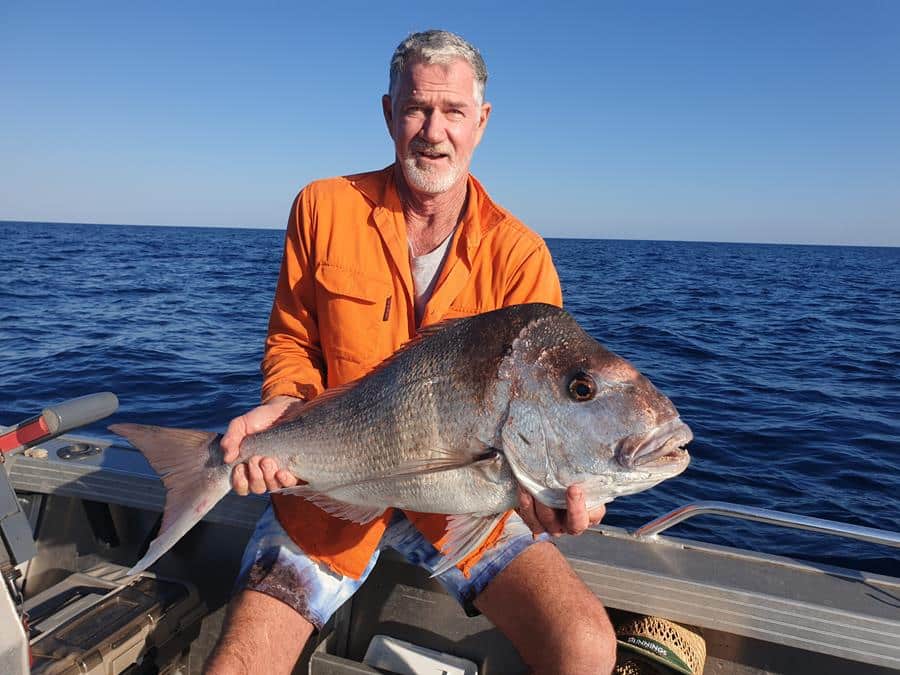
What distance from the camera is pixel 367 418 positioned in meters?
2.45

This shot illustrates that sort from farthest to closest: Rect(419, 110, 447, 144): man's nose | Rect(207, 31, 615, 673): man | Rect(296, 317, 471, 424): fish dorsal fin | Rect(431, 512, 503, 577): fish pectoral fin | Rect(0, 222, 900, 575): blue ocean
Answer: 1. Rect(0, 222, 900, 575): blue ocean
2. Rect(419, 110, 447, 144): man's nose
3. Rect(207, 31, 615, 673): man
4. Rect(296, 317, 471, 424): fish dorsal fin
5. Rect(431, 512, 503, 577): fish pectoral fin

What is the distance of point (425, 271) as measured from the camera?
321cm

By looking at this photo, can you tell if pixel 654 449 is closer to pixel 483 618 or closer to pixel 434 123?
pixel 434 123

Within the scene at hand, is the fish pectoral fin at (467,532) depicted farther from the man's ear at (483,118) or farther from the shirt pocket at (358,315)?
the man's ear at (483,118)

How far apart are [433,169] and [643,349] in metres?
12.2

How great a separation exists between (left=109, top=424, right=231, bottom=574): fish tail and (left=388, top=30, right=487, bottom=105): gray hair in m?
1.89

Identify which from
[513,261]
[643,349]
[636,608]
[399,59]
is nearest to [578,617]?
[636,608]

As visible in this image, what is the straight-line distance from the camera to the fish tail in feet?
8.71

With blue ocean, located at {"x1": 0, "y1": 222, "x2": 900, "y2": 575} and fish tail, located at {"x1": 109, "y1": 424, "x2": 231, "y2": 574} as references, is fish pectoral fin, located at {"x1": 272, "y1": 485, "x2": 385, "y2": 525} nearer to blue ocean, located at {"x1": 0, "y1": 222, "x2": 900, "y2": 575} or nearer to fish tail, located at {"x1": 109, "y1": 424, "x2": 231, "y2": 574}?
fish tail, located at {"x1": 109, "y1": 424, "x2": 231, "y2": 574}

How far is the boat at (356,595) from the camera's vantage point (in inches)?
113

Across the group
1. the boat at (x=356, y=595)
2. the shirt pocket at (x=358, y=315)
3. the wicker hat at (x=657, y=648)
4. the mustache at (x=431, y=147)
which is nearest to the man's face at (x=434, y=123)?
the mustache at (x=431, y=147)

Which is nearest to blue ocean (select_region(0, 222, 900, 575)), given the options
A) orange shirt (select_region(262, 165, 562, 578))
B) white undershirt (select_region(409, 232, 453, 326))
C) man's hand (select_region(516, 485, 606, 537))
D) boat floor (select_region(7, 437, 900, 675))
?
boat floor (select_region(7, 437, 900, 675))

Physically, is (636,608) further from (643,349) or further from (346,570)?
(643,349)

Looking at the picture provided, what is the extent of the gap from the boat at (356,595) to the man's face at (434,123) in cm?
180
